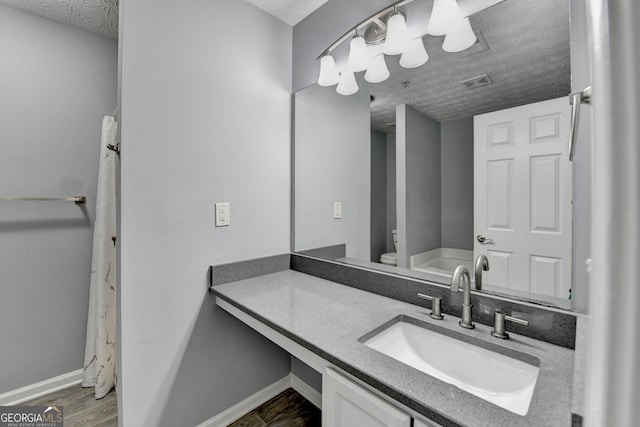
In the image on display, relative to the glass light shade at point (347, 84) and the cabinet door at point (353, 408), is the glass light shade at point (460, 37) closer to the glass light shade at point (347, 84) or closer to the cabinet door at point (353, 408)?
the glass light shade at point (347, 84)

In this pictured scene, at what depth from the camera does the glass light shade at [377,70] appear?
1.45 m

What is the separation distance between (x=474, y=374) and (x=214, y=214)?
52.1 inches

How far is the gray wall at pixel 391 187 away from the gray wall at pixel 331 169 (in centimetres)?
14

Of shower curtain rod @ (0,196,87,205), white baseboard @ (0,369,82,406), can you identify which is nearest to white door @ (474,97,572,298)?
shower curtain rod @ (0,196,87,205)

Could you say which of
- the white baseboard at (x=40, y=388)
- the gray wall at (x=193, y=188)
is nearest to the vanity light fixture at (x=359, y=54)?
the gray wall at (x=193, y=188)

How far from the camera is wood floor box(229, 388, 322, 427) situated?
5.33ft

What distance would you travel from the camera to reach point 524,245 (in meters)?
1.07

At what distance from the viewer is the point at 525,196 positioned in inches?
40.9

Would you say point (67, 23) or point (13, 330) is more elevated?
point (67, 23)

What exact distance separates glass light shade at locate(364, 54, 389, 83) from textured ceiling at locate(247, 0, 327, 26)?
53 cm

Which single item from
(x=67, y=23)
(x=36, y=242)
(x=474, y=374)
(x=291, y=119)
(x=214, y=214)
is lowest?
(x=474, y=374)

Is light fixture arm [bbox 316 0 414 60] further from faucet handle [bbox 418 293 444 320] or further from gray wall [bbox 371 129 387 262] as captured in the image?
faucet handle [bbox 418 293 444 320]

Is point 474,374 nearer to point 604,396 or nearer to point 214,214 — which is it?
point 604,396

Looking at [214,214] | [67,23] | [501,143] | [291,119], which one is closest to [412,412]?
[501,143]
